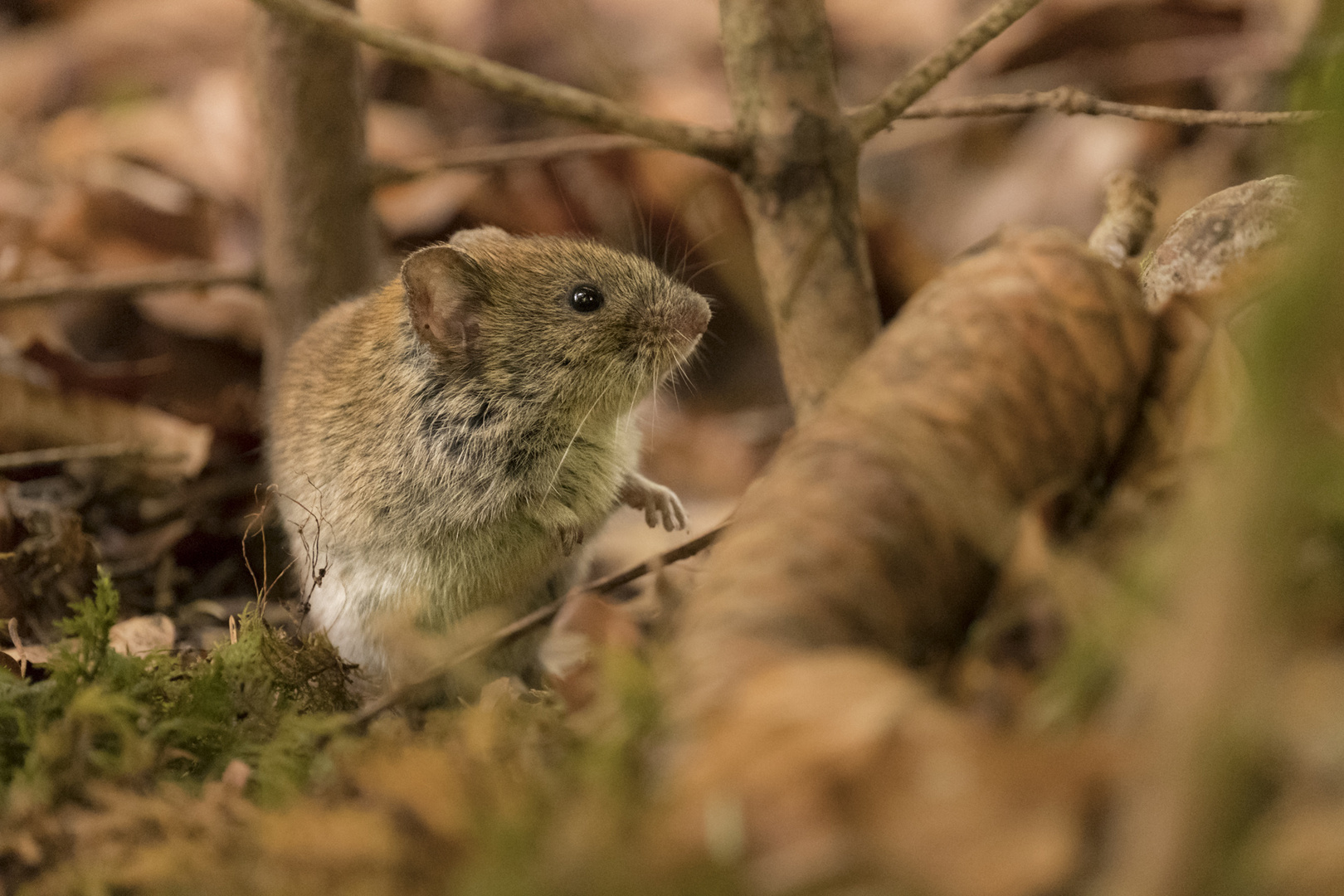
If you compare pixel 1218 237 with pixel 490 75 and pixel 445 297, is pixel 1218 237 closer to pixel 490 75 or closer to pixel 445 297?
pixel 490 75

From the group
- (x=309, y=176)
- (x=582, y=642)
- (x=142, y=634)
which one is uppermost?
(x=309, y=176)

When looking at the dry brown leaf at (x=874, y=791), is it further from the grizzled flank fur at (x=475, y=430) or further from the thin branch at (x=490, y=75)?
the grizzled flank fur at (x=475, y=430)

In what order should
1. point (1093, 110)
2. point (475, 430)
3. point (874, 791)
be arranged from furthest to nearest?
point (475, 430) < point (1093, 110) < point (874, 791)

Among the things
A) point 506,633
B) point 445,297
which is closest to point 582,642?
point 445,297

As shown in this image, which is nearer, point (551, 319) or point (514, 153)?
point (551, 319)

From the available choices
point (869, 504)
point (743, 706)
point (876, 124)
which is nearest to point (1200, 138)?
point (876, 124)

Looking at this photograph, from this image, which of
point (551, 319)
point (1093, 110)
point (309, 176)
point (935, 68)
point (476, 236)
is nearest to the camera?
point (935, 68)
